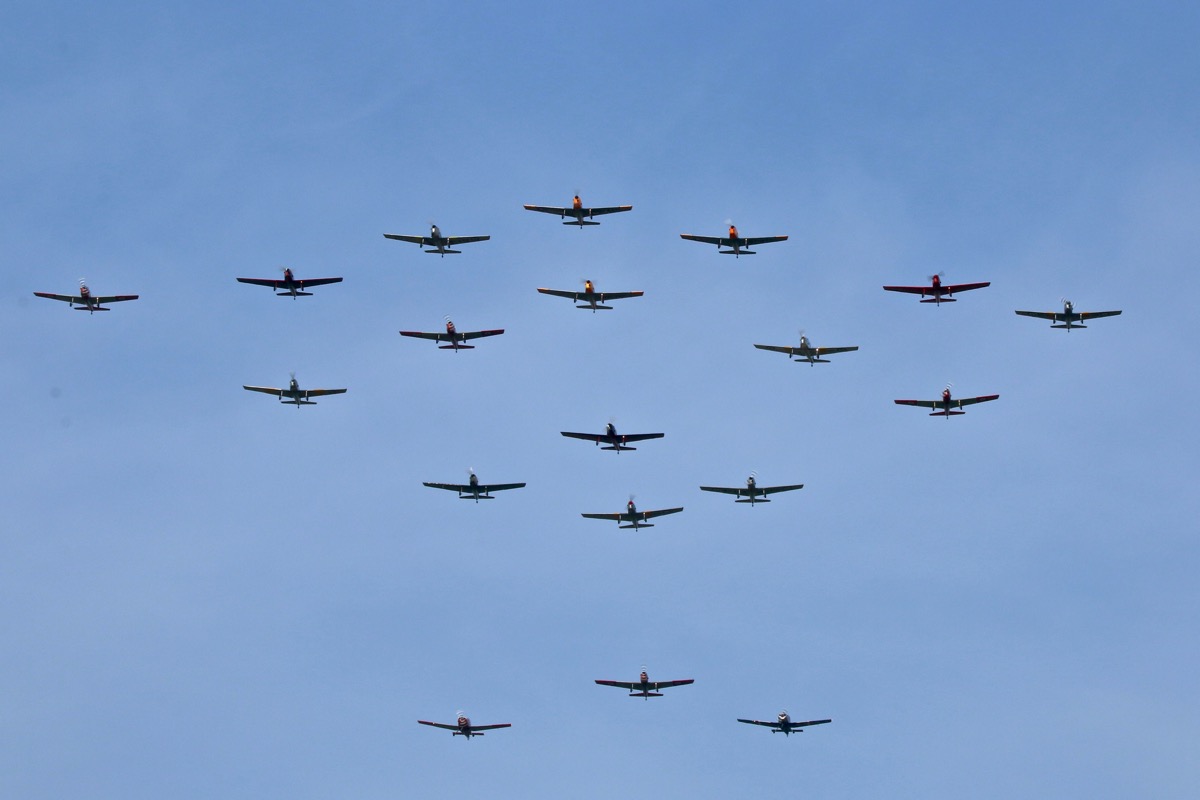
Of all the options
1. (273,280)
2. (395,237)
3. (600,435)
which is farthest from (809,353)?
(273,280)

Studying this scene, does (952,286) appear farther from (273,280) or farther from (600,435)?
(273,280)

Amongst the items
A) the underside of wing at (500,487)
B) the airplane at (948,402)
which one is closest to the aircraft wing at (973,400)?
the airplane at (948,402)

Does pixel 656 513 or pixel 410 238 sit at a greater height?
pixel 410 238

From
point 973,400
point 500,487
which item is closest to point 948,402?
point 973,400

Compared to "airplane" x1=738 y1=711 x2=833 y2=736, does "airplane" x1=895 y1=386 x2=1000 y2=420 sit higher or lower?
higher

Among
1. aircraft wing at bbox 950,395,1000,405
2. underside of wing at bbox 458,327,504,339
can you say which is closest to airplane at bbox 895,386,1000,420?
aircraft wing at bbox 950,395,1000,405

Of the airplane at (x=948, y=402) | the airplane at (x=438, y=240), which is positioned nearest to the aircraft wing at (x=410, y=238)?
the airplane at (x=438, y=240)

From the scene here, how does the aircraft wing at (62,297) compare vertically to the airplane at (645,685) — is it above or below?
above

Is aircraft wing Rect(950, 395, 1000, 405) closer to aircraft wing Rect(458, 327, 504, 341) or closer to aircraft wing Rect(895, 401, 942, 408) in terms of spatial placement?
aircraft wing Rect(895, 401, 942, 408)

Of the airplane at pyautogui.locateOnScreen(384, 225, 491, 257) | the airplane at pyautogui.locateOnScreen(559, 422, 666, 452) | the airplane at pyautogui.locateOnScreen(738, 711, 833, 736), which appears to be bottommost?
the airplane at pyautogui.locateOnScreen(738, 711, 833, 736)

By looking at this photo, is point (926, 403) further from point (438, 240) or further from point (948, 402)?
point (438, 240)

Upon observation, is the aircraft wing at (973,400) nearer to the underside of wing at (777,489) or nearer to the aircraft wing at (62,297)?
the underside of wing at (777,489)

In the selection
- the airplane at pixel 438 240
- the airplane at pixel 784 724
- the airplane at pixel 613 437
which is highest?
the airplane at pixel 438 240

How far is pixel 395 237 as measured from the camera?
149 meters
